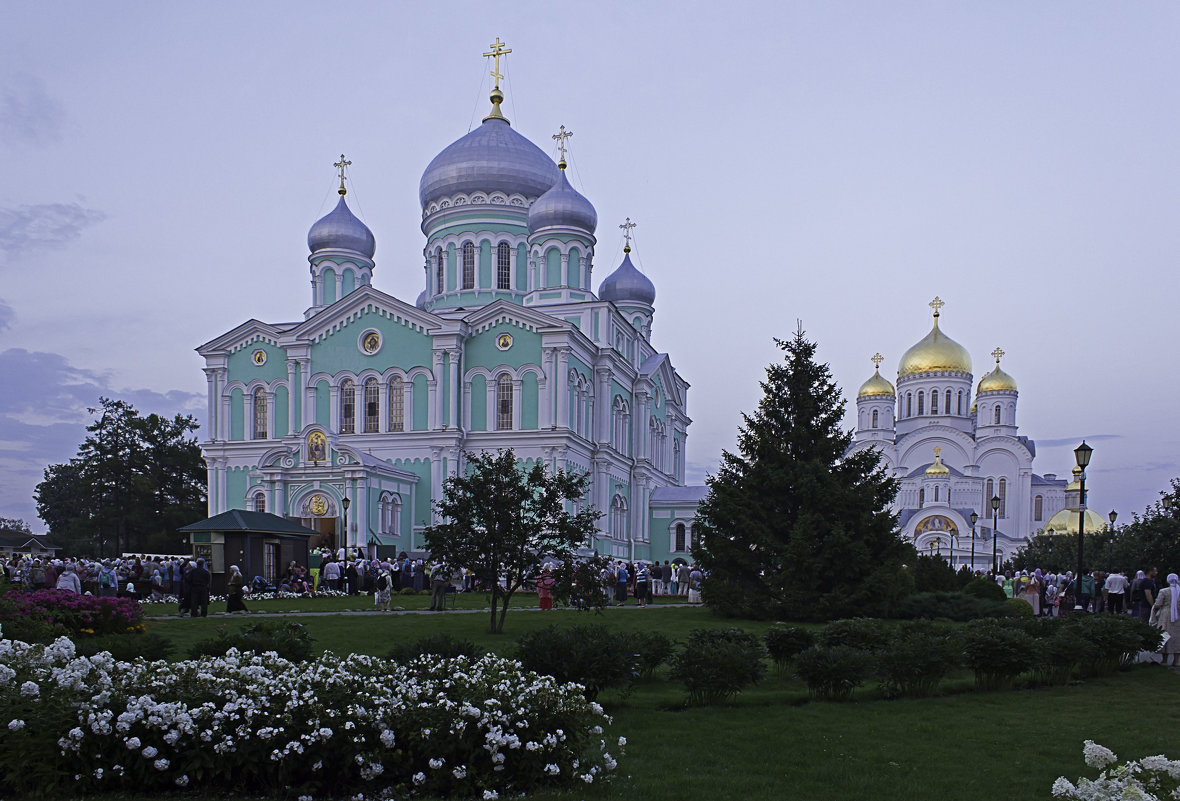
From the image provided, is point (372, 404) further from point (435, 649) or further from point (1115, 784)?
point (1115, 784)

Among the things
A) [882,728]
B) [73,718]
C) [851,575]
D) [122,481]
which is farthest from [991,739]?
[122,481]

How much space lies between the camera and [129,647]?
33.3ft

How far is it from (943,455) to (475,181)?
4440 cm

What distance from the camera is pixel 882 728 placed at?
9.21 m

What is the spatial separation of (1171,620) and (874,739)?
769 cm

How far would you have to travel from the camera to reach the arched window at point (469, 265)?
44.4 m

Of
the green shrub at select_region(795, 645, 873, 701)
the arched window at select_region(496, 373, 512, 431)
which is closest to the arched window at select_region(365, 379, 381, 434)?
the arched window at select_region(496, 373, 512, 431)

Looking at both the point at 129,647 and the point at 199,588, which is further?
the point at 199,588

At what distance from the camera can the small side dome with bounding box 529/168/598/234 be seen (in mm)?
42531

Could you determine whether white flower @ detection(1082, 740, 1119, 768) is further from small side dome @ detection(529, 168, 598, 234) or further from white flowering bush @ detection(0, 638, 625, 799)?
small side dome @ detection(529, 168, 598, 234)

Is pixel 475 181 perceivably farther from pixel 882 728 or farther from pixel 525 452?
pixel 882 728

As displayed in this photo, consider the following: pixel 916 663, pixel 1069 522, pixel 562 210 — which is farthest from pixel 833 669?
pixel 1069 522

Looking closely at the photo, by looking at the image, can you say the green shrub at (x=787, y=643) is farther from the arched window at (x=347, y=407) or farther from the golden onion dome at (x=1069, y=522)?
the golden onion dome at (x=1069, y=522)

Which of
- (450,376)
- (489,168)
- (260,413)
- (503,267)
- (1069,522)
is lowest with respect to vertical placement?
(1069,522)
